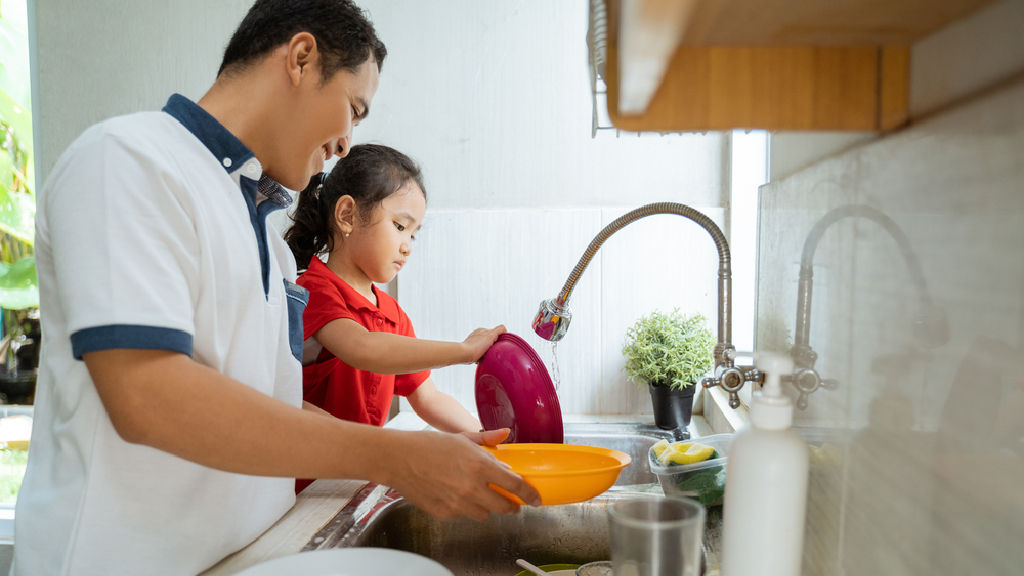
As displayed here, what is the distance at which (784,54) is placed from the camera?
0.47m

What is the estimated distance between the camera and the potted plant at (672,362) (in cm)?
167

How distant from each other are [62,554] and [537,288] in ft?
4.42

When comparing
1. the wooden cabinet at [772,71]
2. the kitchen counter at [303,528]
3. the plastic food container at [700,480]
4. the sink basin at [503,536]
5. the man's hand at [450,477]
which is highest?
the wooden cabinet at [772,71]

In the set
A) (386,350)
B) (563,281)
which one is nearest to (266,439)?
(386,350)

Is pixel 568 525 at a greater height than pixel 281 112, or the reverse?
pixel 281 112

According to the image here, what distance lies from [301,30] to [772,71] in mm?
652

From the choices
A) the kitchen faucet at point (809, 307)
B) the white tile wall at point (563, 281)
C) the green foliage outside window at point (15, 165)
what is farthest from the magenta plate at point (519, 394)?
the green foliage outside window at point (15, 165)

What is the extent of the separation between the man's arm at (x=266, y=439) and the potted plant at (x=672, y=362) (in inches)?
40.9

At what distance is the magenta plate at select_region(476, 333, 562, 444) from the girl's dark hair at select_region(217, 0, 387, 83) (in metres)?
0.52

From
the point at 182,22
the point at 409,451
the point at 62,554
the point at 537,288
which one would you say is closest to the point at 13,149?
the point at 182,22

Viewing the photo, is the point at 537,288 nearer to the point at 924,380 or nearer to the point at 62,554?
the point at 62,554

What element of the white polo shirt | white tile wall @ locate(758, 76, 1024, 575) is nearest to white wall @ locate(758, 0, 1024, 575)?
white tile wall @ locate(758, 76, 1024, 575)

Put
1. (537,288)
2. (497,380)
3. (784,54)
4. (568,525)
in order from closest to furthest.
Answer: (784,54) < (568,525) < (497,380) < (537,288)

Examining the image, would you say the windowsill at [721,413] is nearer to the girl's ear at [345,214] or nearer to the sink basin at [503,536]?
the sink basin at [503,536]
